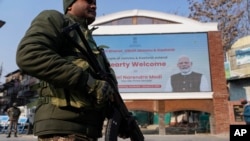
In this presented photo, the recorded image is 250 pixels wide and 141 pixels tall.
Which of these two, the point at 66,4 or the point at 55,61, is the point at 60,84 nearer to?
the point at 55,61

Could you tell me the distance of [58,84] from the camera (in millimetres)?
1785

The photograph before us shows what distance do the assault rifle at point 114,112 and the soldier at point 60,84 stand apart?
39mm

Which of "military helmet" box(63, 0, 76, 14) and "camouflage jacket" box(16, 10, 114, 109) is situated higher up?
"military helmet" box(63, 0, 76, 14)

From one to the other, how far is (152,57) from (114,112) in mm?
14766

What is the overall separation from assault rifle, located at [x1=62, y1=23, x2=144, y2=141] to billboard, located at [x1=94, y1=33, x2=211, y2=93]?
47.0 feet

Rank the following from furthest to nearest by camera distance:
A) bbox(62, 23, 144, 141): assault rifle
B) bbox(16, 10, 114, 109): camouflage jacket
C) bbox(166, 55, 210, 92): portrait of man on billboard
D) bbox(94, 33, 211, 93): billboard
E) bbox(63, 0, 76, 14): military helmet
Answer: bbox(94, 33, 211, 93): billboard < bbox(166, 55, 210, 92): portrait of man on billboard < bbox(63, 0, 76, 14): military helmet < bbox(62, 23, 144, 141): assault rifle < bbox(16, 10, 114, 109): camouflage jacket

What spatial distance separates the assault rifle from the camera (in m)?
1.99

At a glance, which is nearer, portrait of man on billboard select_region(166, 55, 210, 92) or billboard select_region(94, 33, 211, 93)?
portrait of man on billboard select_region(166, 55, 210, 92)

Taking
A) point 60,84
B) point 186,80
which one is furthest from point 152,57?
point 60,84

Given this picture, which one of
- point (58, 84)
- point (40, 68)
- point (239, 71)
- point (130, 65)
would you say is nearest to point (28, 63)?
point (40, 68)

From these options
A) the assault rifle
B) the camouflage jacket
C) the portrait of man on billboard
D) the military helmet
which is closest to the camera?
the camouflage jacket

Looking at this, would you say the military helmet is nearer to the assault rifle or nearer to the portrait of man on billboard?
the assault rifle

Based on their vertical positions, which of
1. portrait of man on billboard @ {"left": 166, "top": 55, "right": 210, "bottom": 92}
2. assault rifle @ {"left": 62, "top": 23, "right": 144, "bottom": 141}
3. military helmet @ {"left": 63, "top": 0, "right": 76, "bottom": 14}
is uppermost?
portrait of man on billboard @ {"left": 166, "top": 55, "right": 210, "bottom": 92}

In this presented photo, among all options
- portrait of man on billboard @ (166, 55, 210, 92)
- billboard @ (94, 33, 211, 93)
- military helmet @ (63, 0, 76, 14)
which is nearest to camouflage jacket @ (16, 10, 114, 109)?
military helmet @ (63, 0, 76, 14)
